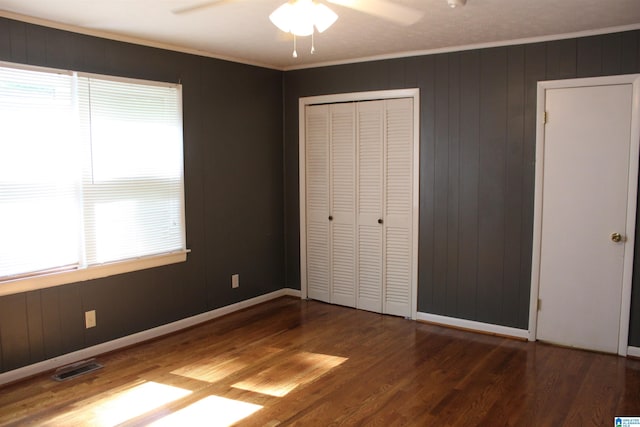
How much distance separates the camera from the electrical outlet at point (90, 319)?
381 centimetres

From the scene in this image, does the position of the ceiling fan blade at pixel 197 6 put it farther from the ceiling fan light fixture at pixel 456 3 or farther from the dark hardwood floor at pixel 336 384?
the dark hardwood floor at pixel 336 384

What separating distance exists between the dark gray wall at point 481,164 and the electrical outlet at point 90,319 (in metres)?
2.73

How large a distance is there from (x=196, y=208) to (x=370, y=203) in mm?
1619

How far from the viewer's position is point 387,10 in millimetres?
A: 3271

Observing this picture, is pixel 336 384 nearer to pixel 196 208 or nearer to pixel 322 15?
pixel 196 208

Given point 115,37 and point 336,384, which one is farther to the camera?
point 115,37

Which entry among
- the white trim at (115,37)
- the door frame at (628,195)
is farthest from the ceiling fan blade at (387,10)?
the white trim at (115,37)

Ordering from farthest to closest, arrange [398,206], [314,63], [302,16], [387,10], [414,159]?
[314,63], [398,206], [414,159], [387,10], [302,16]

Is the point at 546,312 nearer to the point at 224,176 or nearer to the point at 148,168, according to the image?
the point at 224,176

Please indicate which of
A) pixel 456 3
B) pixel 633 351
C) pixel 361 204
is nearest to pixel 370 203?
pixel 361 204

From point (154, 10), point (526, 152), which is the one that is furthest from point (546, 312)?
point (154, 10)

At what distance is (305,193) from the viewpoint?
17.8 ft

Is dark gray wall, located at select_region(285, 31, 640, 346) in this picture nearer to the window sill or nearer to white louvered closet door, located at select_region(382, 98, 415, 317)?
white louvered closet door, located at select_region(382, 98, 415, 317)

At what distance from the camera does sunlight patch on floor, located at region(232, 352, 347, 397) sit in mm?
3355
